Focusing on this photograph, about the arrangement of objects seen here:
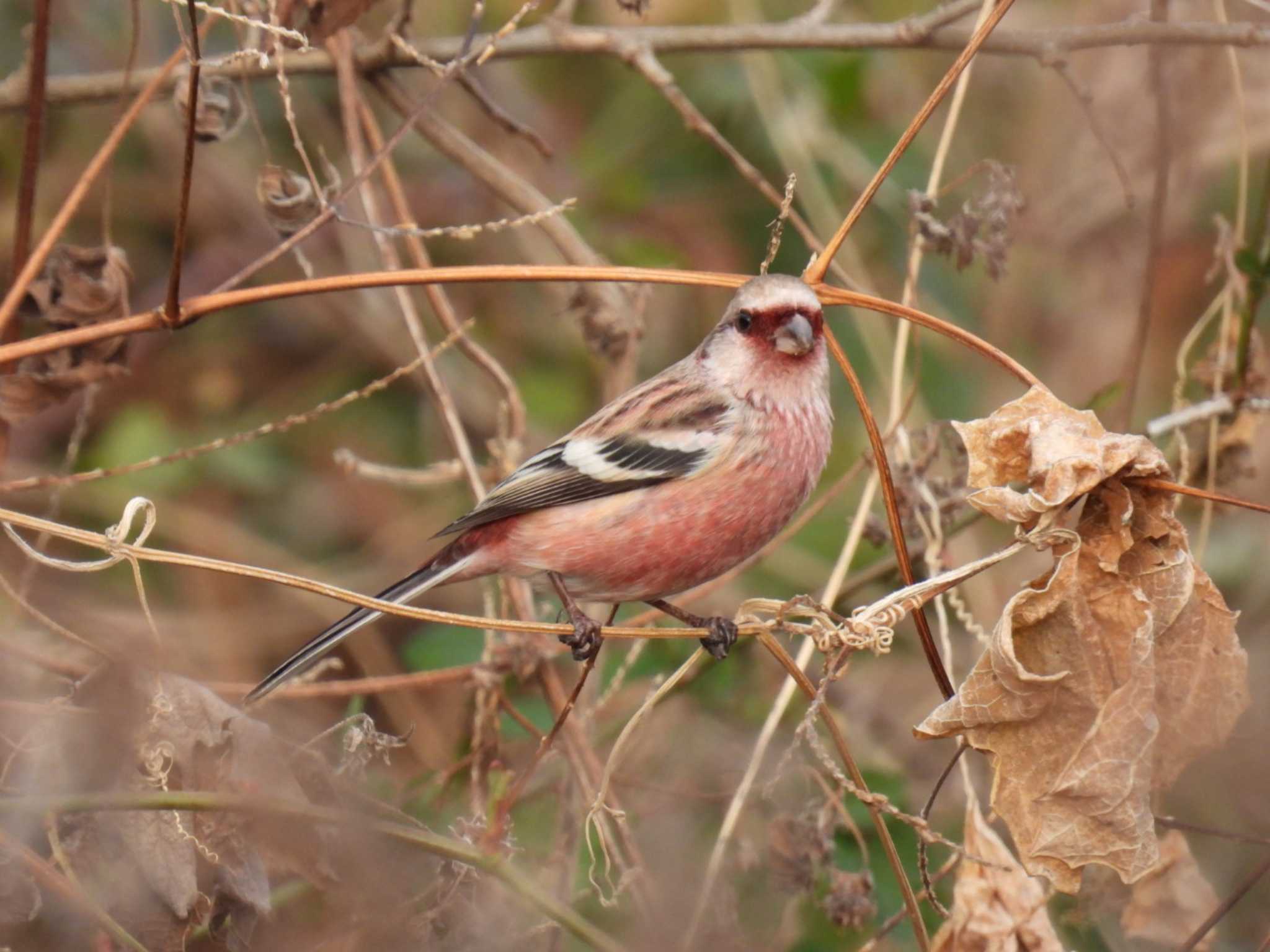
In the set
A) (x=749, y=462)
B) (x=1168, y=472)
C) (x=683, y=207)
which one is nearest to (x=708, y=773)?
(x=749, y=462)

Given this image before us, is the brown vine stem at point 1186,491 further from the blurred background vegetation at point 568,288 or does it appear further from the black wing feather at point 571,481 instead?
the blurred background vegetation at point 568,288

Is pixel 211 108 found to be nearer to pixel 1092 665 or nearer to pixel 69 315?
pixel 69 315

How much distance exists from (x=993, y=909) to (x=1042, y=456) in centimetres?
107

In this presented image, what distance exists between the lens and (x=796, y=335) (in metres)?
3.89

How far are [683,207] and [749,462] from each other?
323cm

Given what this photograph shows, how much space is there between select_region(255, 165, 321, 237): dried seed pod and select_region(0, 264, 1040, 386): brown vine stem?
633 millimetres

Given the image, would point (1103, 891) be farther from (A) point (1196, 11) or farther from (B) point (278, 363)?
(B) point (278, 363)

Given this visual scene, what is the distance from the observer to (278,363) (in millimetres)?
6973

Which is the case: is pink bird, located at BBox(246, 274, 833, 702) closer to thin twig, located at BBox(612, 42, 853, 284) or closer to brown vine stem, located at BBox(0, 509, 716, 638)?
thin twig, located at BBox(612, 42, 853, 284)

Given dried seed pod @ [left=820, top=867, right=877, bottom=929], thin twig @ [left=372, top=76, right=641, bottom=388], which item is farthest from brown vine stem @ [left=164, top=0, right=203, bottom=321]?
dried seed pod @ [left=820, top=867, right=877, bottom=929]

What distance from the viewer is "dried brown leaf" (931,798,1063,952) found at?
3.11 metres

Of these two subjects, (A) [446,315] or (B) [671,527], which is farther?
(A) [446,315]

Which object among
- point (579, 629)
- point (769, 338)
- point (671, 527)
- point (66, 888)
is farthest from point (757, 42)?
point (66, 888)

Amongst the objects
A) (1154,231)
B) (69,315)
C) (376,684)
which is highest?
(1154,231)
